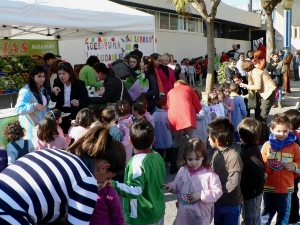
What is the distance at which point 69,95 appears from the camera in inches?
216

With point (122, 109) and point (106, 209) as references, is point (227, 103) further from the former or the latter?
point (106, 209)

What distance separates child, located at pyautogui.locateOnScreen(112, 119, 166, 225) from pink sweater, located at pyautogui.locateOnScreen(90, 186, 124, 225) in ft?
1.55

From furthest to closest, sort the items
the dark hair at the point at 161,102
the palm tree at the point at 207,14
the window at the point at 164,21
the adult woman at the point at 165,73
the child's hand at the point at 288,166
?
1. the window at the point at 164,21
2. the palm tree at the point at 207,14
3. the adult woman at the point at 165,73
4. the dark hair at the point at 161,102
5. the child's hand at the point at 288,166

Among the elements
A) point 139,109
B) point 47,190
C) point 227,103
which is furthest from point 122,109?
point 47,190

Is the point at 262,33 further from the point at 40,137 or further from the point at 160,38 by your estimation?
the point at 40,137

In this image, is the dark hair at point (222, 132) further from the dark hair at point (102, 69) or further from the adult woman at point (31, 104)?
the dark hair at point (102, 69)

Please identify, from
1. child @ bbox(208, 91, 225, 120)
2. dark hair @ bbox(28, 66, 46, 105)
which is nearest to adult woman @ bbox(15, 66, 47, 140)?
dark hair @ bbox(28, 66, 46, 105)

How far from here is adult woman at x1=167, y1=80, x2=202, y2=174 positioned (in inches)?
227

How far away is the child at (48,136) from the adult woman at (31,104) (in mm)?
764

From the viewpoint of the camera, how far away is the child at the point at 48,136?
4113 millimetres

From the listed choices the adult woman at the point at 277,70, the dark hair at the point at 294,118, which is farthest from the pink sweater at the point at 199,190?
the adult woman at the point at 277,70

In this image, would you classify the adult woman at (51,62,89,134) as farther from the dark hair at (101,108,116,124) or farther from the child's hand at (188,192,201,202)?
the child's hand at (188,192,201,202)

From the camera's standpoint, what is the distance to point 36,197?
1.62 m

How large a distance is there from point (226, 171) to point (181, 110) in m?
2.67
